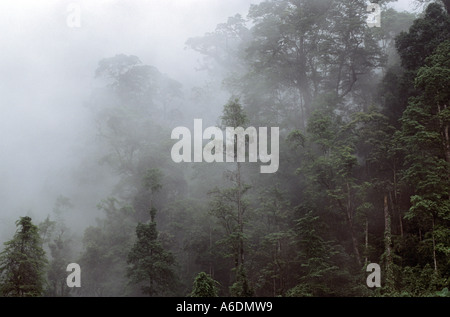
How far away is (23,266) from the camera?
13773 mm

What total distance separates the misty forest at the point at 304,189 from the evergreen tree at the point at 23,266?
6cm

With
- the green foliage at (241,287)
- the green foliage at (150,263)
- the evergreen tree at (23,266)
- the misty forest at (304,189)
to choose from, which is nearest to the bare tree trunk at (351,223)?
the misty forest at (304,189)

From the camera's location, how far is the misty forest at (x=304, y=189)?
14211mm

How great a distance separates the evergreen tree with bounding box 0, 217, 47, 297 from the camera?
13.5m

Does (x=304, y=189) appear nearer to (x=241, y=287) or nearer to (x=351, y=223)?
(x=351, y=223)

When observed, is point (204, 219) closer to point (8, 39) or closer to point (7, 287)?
point (7, 287)

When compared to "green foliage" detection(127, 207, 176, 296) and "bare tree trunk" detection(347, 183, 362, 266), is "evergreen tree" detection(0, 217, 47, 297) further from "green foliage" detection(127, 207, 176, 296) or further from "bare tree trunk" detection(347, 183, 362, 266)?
"bare tree trunk" detection(347, 183, 362, 266)

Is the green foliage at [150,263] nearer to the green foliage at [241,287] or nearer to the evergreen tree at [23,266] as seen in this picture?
the evergreen tree at [23,266]

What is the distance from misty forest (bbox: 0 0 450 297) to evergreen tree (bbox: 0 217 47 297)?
6 cm

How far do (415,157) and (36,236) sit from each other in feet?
58.1

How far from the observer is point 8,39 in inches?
2756

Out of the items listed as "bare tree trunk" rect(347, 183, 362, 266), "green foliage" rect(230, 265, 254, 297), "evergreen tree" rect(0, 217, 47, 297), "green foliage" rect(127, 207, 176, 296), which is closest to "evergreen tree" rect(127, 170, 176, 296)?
"green foliage" rect(127, 207, 176, 296)

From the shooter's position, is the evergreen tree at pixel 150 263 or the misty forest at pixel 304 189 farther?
the evergreen tree at pixel 150 263
